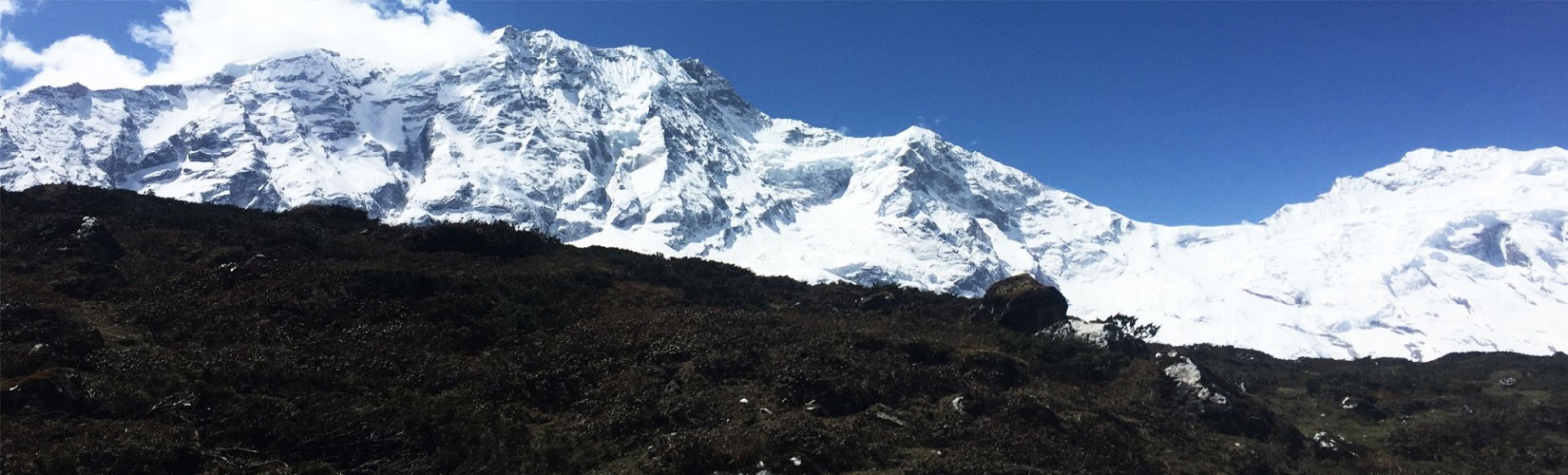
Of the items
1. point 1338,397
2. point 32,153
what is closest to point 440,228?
point 1338,397

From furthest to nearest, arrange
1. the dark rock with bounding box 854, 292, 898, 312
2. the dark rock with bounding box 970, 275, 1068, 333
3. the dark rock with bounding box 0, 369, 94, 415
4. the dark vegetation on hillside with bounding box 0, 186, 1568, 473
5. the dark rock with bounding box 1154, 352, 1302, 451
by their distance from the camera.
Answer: the dark rock with bounding box 854, 292, 898, 312
the dark rock with bounding box 970, 275, 1068, 333
the dark rock with bounding box 1154, 352, 1302, 451
the dark vegetation on hillside with bounding box 0, 186, 1568, 473
the dark rock with bounding box 0, 369, 94, 415

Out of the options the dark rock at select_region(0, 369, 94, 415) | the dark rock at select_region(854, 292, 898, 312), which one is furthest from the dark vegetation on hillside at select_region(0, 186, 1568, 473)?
the dark rock at select_region(854, 292, 898, 312)

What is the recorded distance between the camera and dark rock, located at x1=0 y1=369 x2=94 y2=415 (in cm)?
1277

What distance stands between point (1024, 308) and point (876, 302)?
6067mm

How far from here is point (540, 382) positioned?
17734 millimetres

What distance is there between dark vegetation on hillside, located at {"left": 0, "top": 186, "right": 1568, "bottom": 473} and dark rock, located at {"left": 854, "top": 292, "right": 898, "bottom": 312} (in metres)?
1.19

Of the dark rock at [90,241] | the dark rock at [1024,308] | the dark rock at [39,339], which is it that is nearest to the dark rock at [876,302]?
the dark rock at [1024,308]

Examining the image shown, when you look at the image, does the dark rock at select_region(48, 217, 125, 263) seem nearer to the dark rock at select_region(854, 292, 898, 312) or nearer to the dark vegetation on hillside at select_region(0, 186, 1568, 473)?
the dark vegetation on hillside at select_region(0, 186, 1568, 473)

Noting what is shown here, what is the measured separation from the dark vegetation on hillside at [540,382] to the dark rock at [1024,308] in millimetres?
3149

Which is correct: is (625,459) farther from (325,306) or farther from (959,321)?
(959,321)

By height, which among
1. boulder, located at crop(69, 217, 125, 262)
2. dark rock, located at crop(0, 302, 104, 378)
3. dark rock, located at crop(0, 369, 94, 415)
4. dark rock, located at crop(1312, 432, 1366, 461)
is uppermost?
boulder, located at crop(69, 217, 125, 262)

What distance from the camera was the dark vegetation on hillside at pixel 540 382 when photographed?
13727 millimetres

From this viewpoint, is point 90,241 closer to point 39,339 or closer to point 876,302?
point 39,339

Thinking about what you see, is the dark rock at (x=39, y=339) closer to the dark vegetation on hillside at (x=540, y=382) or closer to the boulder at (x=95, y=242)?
the dark vegetation on hillside at (x=540, y=382)
